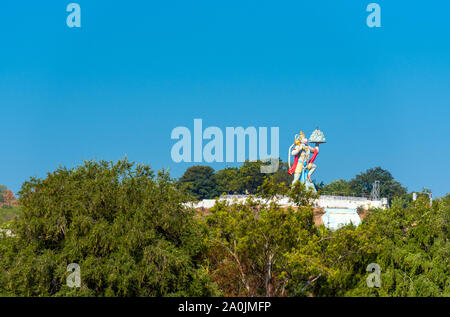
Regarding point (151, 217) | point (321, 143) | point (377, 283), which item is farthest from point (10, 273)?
point (321, 143)

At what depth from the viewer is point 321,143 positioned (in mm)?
76500

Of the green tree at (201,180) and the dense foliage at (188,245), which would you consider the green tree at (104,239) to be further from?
the green tree at (201,180)

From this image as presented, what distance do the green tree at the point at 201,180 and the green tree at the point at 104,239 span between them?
83.4 meters

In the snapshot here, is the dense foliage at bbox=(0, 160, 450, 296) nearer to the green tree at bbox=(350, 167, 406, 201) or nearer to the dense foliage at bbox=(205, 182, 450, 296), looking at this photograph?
the dense foliage at bbox=(205, 182, 450, 296)

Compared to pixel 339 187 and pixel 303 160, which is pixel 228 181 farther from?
pixel 303 160

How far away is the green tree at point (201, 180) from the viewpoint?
114688 mm

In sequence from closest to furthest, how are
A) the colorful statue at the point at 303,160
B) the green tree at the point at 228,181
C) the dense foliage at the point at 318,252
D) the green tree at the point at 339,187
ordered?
the dense foliage at the point at 318,252
the colorful statue at the point at 303,160
the green tree at the point at 228,181
the green tree at the point at 339,187

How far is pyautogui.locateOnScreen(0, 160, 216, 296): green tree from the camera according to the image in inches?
1035

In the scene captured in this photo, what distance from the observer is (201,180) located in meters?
116

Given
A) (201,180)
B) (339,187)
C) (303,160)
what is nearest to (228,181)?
(201,180)

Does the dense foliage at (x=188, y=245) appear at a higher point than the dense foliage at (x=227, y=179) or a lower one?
lower

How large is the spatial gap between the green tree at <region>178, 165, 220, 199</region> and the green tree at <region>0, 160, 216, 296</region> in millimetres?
83383

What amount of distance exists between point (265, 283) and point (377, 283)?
5813 millimetres

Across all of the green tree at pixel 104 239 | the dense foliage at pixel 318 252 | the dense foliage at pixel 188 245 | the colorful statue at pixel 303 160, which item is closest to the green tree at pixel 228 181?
the colorful statue at pixel 303 160
